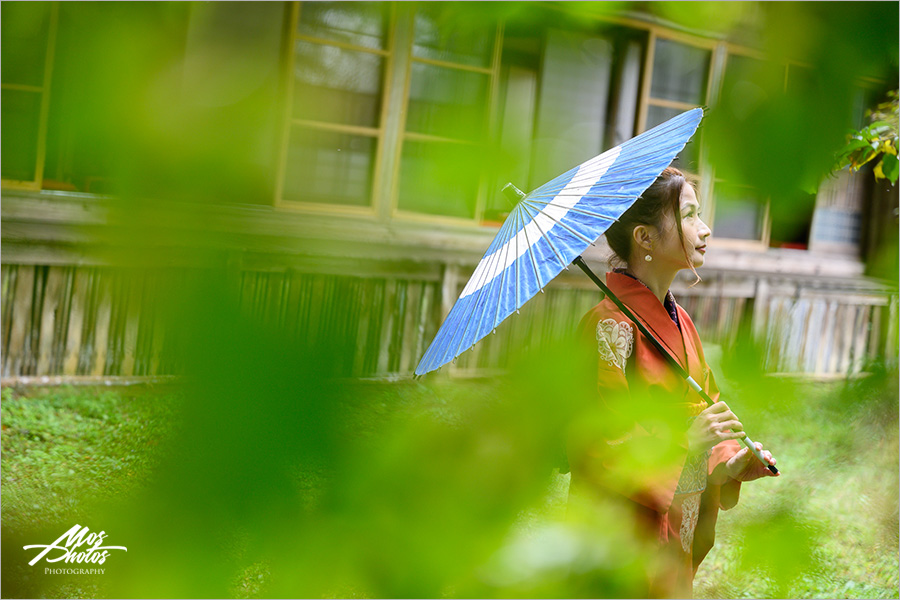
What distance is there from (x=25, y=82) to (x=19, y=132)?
0.07 feet

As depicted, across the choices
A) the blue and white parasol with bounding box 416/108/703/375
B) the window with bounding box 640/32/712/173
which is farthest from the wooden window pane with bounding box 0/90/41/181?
the window with bounding box 640/32/712/173

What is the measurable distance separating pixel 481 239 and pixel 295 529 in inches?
173

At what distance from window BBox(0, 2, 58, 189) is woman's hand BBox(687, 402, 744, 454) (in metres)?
0.94

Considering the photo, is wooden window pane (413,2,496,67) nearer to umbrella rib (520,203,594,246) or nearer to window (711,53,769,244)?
window (711,53,769,244)

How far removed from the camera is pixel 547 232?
2.72ft

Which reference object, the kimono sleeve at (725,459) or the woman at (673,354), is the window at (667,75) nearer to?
the woman at (673,354)

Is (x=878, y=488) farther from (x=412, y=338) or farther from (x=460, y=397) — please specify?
(x=412, y=338)

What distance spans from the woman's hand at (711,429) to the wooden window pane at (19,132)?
3.10 ft

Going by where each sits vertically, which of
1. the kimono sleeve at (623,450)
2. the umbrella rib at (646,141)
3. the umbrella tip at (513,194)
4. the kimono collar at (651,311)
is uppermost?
the umbrella rib at (646,141)

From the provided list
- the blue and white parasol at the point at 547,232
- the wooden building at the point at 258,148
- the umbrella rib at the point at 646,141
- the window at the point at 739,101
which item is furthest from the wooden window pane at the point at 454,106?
the umbrella rib at the point at 646,141

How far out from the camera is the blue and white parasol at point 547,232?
733 mm

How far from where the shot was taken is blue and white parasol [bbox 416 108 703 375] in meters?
0.73

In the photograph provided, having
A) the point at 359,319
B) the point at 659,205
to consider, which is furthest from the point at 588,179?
the point at 359,319

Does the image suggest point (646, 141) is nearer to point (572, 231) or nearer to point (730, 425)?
point (572, 231)
